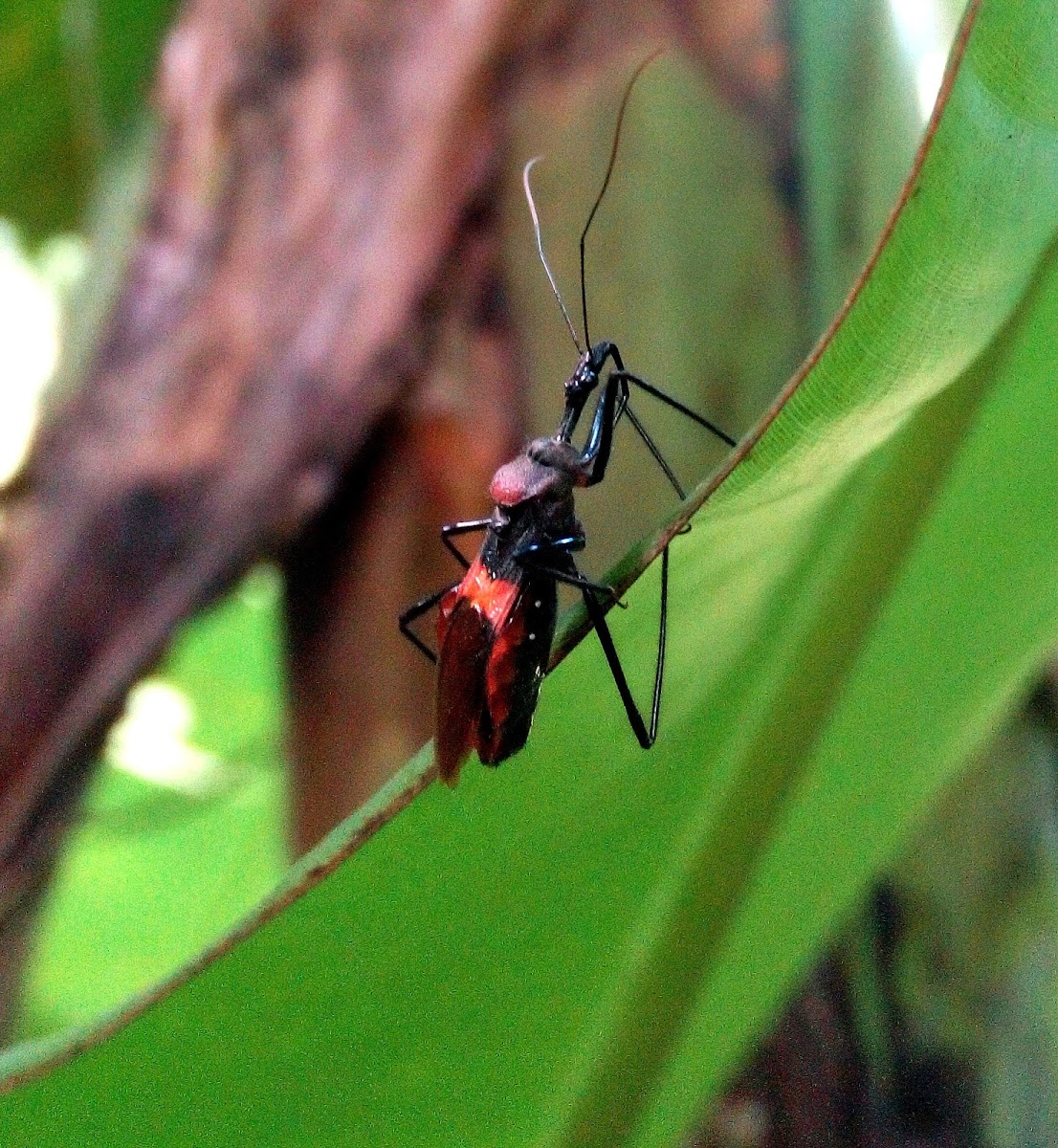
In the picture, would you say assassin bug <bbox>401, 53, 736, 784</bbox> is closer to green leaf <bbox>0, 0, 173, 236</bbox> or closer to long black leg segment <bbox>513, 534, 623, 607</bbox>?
long black leg segment <bbox>513, 534, 623, 607</bbox>

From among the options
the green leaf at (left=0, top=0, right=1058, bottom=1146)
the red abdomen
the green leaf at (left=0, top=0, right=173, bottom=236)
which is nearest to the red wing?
the red abdomen

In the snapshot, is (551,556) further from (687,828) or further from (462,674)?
(687,828)

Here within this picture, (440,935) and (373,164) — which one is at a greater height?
A: (373,164)

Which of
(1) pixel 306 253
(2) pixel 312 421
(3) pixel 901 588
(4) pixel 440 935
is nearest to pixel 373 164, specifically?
(1) pixel 306 253

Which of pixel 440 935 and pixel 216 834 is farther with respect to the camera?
pixel 216 834

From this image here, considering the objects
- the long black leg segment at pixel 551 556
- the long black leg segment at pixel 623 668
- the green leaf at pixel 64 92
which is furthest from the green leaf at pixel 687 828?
the green leaf at pixel 64 92

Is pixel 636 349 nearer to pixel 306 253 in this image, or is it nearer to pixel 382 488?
pixel 382 488

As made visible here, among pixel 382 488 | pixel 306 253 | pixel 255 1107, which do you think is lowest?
pixel 255 1107
